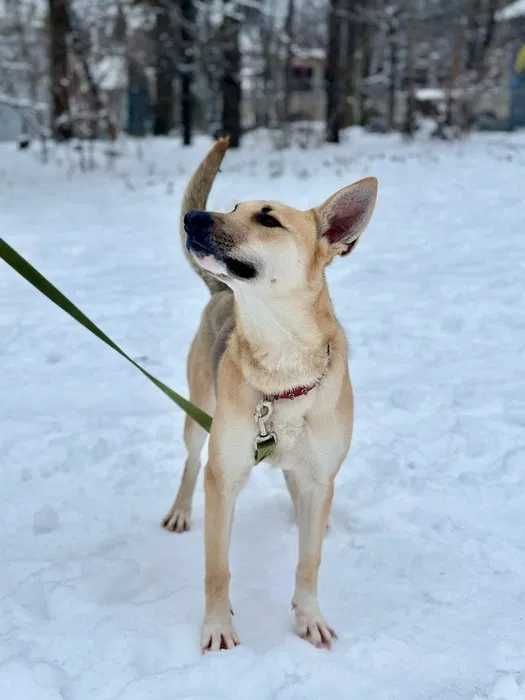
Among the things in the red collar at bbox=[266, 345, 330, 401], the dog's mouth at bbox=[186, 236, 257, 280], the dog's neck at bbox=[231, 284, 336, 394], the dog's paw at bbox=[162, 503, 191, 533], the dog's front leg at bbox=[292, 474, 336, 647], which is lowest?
the dog's paw at bbox=[162, 503, 191, 533]

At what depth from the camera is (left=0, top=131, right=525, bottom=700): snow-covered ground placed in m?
2.52

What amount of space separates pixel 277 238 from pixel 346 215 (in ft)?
1.13

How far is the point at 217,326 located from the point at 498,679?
1773mm

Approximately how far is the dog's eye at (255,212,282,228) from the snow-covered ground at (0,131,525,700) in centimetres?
148

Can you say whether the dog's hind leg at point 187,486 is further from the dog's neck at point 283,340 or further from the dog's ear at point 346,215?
the dog's ear at point 346,215

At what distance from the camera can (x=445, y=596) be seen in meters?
2.93

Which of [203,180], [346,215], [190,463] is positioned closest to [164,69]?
[203,180]

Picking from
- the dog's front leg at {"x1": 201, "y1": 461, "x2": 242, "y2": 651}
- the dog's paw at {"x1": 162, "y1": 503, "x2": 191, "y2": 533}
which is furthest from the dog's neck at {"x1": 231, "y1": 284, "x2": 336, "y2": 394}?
the dog's paw at {"x1": 162, "y1": 503, "x2": 191, "y2": 533}

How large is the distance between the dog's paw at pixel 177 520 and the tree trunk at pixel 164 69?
18.8 m

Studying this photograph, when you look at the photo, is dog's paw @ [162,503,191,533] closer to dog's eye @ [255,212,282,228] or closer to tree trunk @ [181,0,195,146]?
dog's eye @ [255,212,282,228]

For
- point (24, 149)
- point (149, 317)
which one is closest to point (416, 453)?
point (149, 317)

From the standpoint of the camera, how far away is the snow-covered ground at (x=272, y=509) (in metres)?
2.52


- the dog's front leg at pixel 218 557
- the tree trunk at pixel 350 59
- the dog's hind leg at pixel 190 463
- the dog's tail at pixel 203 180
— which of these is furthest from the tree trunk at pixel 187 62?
the dog's front leg at pixel 218 557

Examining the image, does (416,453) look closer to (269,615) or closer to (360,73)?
(269,615)
